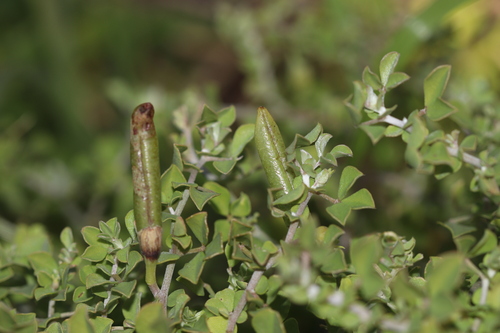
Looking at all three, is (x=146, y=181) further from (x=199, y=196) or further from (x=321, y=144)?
(x=321, y=144)

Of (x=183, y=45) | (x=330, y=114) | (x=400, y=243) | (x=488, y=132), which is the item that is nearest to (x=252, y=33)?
(x=330, y=114)

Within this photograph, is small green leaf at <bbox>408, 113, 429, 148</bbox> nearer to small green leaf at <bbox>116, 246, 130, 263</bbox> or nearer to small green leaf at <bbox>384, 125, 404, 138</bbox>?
small green leaf at <bbox>384, 125, 404, 138</bbox>

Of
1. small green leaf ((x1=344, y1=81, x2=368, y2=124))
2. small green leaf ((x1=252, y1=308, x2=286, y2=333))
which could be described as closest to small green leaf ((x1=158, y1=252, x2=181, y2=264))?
small green leaf ((x1=252, y1=308, x2=286, y2=333))

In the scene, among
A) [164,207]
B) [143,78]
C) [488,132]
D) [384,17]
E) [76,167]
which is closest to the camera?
[164,207]

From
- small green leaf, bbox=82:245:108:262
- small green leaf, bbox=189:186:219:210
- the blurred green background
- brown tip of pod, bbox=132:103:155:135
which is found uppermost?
brown tip of pod, bbox=132:103:155:135

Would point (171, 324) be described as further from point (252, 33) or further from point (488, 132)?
point (252, 33)

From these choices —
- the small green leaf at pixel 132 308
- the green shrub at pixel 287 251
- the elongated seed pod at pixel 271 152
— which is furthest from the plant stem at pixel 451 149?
the small green leaf at pixel 132 308

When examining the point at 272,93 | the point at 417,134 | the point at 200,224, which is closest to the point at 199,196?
the point at 200,224
